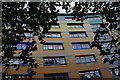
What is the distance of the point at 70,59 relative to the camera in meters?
21.9

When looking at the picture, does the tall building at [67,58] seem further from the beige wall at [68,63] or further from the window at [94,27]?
the window at [94,27]

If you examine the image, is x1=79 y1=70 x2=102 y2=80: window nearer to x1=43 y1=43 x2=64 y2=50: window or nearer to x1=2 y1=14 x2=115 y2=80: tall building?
x1=2 y1=14 x2=115 y2=80: tall building

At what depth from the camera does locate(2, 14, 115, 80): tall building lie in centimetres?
1998

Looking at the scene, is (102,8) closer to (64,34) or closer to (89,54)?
(89,54)

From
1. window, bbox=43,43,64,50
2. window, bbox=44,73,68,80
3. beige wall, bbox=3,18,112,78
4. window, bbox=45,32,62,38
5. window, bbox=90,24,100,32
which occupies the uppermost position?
window, bbox=90,24,100,32

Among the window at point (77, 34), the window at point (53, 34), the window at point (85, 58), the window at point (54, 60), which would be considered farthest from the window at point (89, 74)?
the window at point (53, 34)

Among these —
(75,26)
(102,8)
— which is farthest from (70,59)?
(102,8)

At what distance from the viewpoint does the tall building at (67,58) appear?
19984 mm

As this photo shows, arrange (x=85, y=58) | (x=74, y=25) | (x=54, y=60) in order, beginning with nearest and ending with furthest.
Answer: (x=54, y=60)
(x=85, y=58)
(x=74, y=25)

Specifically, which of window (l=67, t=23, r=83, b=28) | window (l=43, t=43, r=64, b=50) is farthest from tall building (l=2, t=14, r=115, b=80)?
window (l=67, t=23, r=83, b=28)

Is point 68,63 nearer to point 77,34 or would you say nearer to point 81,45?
point 81,45

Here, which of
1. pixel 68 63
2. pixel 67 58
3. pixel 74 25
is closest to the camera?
pixel 68 63

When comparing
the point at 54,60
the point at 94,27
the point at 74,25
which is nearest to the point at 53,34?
the point at 74,25

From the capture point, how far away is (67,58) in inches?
866
